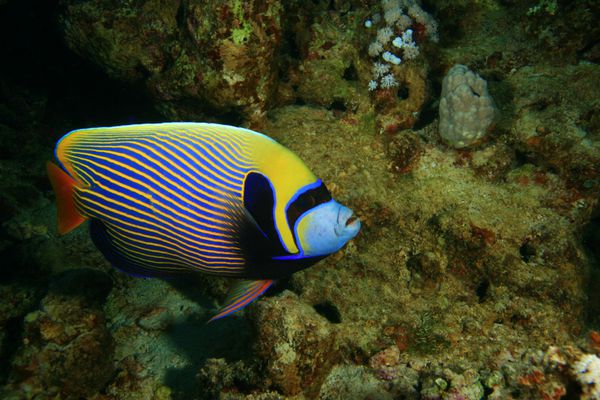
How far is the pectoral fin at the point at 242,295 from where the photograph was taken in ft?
6.31

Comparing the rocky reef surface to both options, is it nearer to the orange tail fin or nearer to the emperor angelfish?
the emperor angelfish

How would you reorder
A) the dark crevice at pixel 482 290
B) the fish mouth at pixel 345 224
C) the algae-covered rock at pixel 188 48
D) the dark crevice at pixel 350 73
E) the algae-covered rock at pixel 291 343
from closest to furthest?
the fish mouth at pixel 345 224
the algae-covered rock at pixel 291 343
the dark crevice at pixel 482 290
the algae-covered rock at pixel 188 48
the dark crevice at pixel 350 73

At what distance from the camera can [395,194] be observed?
12.3 ft

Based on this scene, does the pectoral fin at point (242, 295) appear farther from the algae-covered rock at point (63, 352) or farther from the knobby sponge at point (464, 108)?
the knobby sponge at point (464, 108)

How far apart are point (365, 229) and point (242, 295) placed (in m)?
1.88

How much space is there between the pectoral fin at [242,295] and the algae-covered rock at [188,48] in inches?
99.4

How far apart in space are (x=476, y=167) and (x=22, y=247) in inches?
198

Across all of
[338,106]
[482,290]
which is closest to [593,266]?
[482,290]

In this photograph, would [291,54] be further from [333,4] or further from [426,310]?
[426,310]

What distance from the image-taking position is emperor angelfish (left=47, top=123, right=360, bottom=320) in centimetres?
177

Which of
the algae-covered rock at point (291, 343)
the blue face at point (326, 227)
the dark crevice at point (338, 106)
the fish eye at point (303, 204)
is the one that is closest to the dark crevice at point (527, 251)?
the algae-covered rock at point (291, 343)

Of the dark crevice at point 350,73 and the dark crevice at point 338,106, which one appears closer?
the dark crevice at point 338,106

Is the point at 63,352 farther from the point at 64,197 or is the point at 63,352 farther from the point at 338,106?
the point at 338,106

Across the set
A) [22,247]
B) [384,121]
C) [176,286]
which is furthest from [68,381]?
[384,121]
